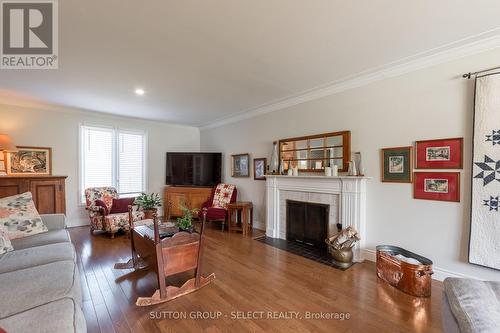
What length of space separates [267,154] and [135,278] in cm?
300

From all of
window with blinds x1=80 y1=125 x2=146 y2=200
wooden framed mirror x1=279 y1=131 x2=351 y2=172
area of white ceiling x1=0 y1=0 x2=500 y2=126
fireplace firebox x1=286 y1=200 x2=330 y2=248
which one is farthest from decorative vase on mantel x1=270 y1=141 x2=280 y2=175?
window with blinds x1=80 y1=125 x2=146 y2=200

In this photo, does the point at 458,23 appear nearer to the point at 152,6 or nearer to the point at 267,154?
the point at 152,6

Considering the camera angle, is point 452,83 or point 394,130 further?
point 394,130

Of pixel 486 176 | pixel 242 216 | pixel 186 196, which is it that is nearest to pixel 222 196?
pixel 242 216

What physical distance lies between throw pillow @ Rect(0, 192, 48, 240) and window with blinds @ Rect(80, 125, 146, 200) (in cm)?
238

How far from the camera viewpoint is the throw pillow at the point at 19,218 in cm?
239

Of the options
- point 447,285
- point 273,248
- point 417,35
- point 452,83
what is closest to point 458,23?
point 417,35

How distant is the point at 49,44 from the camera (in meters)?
2.31

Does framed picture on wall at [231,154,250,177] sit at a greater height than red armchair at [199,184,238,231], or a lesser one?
greater

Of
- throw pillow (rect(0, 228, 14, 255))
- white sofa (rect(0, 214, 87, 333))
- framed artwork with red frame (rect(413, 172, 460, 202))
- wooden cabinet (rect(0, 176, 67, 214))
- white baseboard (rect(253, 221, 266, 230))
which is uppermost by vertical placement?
framed artwork with red frame (rect(413, 172, 460, 202))

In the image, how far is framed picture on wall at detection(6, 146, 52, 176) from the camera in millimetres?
4051

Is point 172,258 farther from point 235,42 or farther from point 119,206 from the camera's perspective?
point 119,206

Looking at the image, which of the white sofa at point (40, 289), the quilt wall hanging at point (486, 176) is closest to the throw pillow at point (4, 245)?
the white sofa at point (40, 289)

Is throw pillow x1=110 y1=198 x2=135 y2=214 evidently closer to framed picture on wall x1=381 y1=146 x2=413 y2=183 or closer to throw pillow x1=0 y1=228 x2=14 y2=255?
throw pillow x1=0 y1=228 x2=14 y2=255
